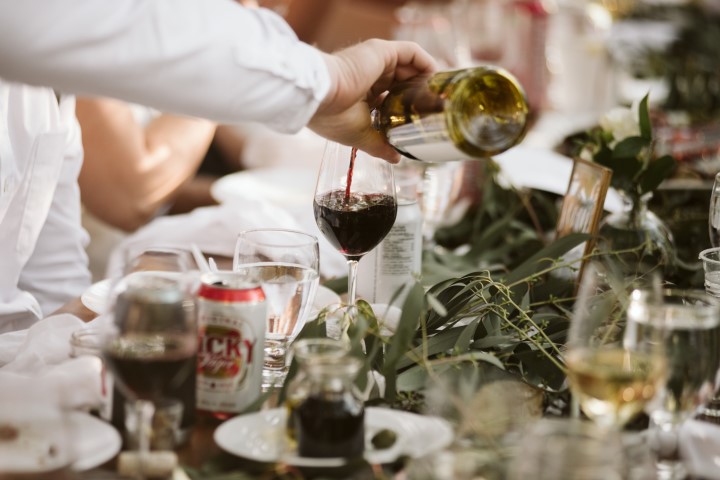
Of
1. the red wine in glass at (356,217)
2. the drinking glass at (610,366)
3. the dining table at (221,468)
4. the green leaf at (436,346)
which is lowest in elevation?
the dining table at (221,468)

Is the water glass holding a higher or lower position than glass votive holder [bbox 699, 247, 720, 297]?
lower

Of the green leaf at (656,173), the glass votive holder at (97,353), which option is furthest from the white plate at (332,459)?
the green leaf at (656,173)

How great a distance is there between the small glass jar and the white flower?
767 mm

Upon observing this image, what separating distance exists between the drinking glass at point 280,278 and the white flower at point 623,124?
1.81 feet

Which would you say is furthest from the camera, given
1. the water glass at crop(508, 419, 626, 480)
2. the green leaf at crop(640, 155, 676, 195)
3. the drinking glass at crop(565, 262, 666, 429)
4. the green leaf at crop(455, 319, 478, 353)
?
the green leaf at crop(640, 155, 676, 195)

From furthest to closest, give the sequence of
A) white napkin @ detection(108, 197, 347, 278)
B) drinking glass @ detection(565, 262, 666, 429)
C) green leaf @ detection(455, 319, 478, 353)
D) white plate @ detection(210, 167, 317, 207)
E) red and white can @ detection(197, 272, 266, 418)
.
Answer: white plate @ detection(210, 167, 317, 207) < white napkin @ detection(108, 197, 347, 278) < green leaf @ detection(455, 319, 478, 353) < red and white can @ detection(197, 272, 266, 418) < drinking glass @ detection(565, 262, 666, 429)

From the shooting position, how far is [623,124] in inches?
54.4

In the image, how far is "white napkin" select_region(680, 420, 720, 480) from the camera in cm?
79

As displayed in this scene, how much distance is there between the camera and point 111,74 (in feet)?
2.90

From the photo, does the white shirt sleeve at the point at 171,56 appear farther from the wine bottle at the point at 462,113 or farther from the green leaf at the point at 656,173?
the green leaf at the point at 656,173

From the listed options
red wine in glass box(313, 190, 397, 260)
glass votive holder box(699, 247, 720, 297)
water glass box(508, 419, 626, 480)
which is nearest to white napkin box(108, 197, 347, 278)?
red wine in glass box(313, 190, 397, 260)

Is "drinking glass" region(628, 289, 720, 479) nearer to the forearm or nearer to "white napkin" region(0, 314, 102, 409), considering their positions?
"white napkin" region(0, 314, 102, 409)

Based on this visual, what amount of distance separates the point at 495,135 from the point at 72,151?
0.94m

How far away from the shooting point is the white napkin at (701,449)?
0.79 metres
